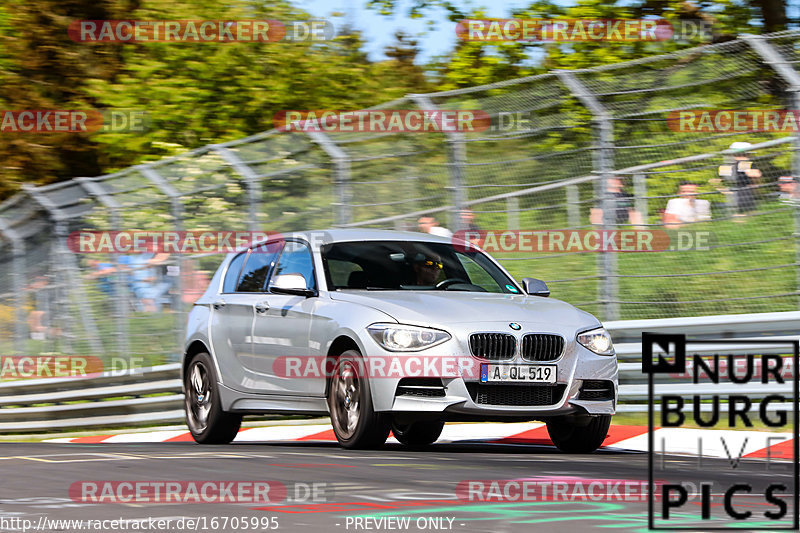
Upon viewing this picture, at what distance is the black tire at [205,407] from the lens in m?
11.7

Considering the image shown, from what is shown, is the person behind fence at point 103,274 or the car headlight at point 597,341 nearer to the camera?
the car headlight at point 597,341

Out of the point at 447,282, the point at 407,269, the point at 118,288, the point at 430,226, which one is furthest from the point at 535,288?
the point at 118,288

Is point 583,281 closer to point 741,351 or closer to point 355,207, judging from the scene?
point 741,351

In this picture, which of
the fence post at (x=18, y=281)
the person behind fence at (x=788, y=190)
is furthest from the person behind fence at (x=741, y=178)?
the fence post at (x=18, y=281)

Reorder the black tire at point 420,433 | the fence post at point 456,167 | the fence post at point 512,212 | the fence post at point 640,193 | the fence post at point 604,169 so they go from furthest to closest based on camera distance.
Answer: the fence post at point 456,167 < the fence post at point 512,212 < the fence post at point 604,169 < the fence post at point 640,193 < the black tire at point 420,433

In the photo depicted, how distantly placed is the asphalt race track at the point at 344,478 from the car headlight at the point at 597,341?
0.73 m

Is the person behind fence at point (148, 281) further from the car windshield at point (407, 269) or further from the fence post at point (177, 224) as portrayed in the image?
the car windshield at point (407, 269)

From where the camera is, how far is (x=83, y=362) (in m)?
17.3

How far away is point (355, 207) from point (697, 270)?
435 cm

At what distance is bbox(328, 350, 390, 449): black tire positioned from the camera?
9.62m

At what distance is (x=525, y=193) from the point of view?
43.3 ft

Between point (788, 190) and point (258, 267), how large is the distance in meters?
4.19

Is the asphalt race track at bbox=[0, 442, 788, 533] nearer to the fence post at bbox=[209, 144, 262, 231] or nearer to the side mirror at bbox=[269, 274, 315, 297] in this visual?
the side mirror at bbox=[269, 274, 315, 297]

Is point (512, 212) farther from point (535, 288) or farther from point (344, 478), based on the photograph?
point (344, 478)
